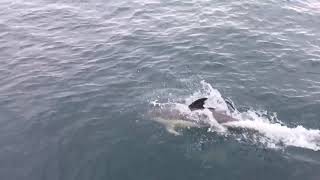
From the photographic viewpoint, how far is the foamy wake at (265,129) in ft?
55.6

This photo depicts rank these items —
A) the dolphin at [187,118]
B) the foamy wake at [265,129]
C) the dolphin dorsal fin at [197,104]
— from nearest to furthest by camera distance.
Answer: the foamy wake at [265,129] → the dolphin dorsal fin at [197,104] → the dolphin at [187,118]

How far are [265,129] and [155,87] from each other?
20.4ft

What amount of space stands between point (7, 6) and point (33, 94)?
49.5ft

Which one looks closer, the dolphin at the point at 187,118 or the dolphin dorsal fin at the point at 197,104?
the dolphin dorsal fin at the point at 197,104

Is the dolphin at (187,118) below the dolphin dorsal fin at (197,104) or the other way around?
below

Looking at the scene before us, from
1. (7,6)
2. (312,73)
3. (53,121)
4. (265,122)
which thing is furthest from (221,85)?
(7,6)

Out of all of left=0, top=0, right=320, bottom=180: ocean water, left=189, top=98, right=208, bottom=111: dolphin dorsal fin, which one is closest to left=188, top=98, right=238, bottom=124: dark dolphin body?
left=189, top=98, right=208, bottom=111: dolphin dorsal fin

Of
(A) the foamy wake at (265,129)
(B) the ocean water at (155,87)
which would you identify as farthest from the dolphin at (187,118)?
(B) the ocean water at (155,87)

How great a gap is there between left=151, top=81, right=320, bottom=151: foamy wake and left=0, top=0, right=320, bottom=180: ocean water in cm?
5

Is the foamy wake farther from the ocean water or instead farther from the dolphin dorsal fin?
the dolphin dorsal fin

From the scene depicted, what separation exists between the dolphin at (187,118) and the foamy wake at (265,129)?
0.19 meters

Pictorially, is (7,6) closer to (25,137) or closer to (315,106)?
(25,137)

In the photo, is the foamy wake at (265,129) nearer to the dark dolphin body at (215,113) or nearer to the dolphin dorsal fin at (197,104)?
the dark dolphin body at (215,113)

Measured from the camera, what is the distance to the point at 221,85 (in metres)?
20.9
